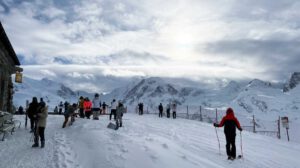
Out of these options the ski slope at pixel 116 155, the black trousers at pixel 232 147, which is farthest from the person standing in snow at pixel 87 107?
the black trousers at pixel 232 147

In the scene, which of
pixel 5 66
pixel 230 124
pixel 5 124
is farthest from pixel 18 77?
pixel 230 124

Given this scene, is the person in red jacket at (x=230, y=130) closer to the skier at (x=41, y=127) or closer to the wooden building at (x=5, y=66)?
the skier at (x=41, y=127)

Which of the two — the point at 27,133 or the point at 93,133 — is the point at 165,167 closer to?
the point at 93,133

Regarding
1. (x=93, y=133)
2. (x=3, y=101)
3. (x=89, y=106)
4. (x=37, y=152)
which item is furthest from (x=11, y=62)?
(x=37, y=152)

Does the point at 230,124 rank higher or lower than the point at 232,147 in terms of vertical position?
higher

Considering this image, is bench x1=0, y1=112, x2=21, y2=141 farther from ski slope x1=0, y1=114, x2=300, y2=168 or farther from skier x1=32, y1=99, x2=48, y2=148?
skier x1=32, y1=99, x2=48, y2=148

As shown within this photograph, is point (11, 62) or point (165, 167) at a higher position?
point (11, 62)

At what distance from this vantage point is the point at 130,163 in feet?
40.3

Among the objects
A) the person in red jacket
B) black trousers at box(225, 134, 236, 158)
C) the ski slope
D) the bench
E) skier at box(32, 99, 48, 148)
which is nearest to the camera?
the ski slope

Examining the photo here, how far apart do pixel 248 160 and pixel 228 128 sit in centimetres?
138

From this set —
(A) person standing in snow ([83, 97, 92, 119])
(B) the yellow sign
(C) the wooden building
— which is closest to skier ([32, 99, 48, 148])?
(C) the wooden building

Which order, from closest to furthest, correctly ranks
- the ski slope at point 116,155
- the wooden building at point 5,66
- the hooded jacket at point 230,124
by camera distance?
the ski slope at point 116,155 < the hooded jacket at point 230,124 < the wooden building at point 5,66

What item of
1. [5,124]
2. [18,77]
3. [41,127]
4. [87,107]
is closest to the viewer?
[41,127]

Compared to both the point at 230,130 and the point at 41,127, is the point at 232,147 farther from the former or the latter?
the point at 41,127
